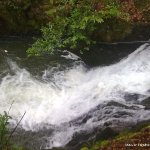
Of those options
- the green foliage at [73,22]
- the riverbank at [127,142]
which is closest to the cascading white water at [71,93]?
the riverbank at [127,142]

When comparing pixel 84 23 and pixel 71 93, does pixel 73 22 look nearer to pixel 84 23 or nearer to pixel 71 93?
pixel 84 23

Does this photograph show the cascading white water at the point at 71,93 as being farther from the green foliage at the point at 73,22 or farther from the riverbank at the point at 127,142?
the green foliage at the point at 73,22

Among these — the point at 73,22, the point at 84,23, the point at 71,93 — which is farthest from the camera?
the point at 73,22

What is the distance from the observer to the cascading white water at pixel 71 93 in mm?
8516

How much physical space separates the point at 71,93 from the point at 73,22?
2.19 metres

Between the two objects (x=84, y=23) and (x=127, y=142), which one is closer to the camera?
(x=127, y=142)

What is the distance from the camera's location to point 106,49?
10961 millimetres

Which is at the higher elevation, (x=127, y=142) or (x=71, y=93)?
(x=71, y=93)

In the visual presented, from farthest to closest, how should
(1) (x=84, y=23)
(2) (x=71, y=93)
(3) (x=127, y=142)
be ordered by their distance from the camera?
(1) (x=84, y=23) < (2) (x=71, y=93) < (3) (x=127, y=142)

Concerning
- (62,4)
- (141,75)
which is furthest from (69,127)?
(62,4)

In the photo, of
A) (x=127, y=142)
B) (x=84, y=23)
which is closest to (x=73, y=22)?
(x=84, y=23)

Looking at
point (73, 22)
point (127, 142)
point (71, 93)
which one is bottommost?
point (127, 142)

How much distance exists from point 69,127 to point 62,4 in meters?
4.39

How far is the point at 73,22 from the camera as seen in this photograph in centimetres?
1016
